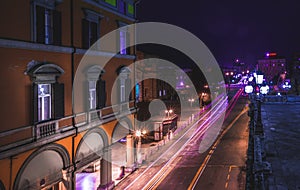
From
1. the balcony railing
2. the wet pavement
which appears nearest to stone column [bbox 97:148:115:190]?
the balcony railing

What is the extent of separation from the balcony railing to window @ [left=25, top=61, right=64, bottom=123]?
1.21 feet

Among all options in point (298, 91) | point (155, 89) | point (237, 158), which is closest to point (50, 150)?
point (237, 158)

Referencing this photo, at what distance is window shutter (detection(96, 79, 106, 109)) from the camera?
60.1 ft

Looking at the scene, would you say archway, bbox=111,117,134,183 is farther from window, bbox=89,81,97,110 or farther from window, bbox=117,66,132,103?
window, bbox=89,81,97,110

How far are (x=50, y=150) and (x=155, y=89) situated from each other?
123ft

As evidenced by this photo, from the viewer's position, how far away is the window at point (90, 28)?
55.1 ft

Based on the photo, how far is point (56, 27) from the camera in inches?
562

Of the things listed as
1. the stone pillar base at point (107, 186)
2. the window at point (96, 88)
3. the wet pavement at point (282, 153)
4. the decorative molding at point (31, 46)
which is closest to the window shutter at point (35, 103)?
the decorative molding at point (31, 46)

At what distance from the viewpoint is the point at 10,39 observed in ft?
38.0

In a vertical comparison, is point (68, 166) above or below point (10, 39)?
below

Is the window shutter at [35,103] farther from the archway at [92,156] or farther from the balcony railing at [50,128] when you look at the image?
the archway at [92,156]

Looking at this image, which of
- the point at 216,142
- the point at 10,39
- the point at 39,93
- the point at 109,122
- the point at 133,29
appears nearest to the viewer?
the point at 10,39

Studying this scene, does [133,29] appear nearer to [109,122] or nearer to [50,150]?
[109,122]

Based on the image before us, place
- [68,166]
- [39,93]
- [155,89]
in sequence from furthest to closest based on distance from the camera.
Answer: [155,89] < [68,166] < [39,93]
